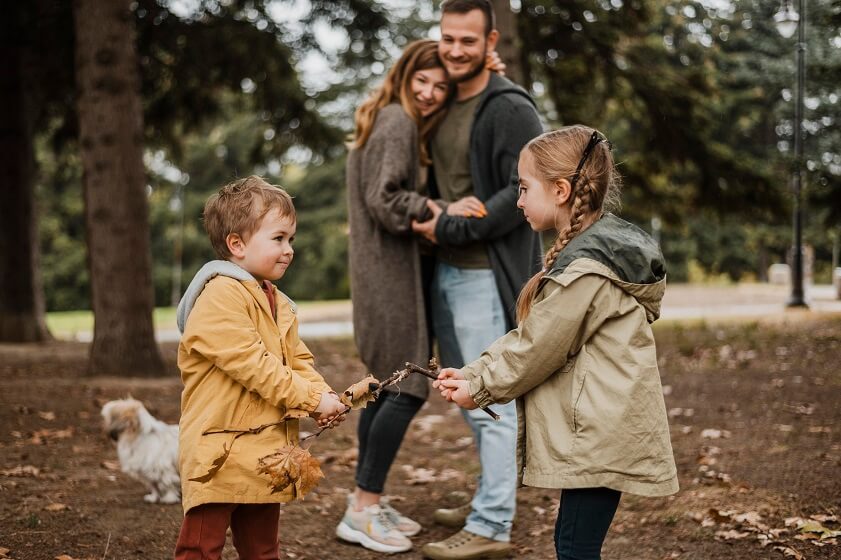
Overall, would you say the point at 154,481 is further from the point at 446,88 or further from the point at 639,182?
the point at 639,182

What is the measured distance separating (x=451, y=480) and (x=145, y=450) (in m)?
1.81

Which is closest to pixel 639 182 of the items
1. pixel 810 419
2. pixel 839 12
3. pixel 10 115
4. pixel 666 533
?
pixel 839 12

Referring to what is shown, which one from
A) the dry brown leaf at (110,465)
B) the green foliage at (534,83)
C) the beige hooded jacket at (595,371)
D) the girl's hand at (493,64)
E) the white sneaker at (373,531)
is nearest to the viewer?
the beige hooded jacket at (595,371)

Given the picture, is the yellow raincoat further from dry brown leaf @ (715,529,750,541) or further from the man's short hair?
dry brown leaf @ (715,529,750,541)

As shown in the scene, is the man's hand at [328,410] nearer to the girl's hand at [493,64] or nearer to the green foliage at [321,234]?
the girl's hand at [493,64]

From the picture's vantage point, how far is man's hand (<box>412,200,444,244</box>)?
156 inches

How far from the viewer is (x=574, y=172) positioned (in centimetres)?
289

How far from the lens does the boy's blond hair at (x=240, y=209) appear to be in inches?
117

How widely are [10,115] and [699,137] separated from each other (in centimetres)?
985

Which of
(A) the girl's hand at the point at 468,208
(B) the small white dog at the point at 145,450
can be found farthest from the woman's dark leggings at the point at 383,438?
(B) the small white dog at the point at 145,450

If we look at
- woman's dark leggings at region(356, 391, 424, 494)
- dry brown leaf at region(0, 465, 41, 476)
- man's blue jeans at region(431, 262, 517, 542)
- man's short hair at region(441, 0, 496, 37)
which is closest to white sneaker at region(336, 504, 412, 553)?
woman's dark leggings at region(356, 391, 424, 494)

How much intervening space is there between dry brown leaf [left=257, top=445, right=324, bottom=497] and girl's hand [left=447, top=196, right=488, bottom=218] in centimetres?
142

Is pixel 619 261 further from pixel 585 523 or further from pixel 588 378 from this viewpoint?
pixel 585 523

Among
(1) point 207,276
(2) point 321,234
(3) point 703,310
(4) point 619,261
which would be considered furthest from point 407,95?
(2) point 321,234
